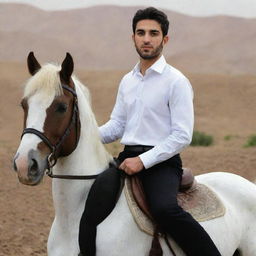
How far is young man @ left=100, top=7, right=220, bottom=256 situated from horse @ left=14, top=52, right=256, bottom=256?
Answer: 0.57ft

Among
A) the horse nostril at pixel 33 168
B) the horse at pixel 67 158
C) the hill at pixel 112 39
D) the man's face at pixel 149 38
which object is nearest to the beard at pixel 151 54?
the man's face at pixel 149 38

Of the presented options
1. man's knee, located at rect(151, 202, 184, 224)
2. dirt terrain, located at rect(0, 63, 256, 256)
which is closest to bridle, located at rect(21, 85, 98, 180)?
man's knee, located at rect(151, 202, 184, 224)

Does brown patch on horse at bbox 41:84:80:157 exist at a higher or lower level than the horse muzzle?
higher

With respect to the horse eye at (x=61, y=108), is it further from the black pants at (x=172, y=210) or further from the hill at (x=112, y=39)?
the hill at (x=112, y=39)

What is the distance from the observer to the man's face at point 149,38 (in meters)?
4.15


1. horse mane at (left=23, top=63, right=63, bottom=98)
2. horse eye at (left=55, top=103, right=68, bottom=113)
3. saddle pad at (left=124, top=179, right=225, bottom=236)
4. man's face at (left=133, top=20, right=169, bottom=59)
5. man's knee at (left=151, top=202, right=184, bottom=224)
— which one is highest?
man's face at (left=133, top=20, right=169, bottom=59)

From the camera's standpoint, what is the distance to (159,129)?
4094mm

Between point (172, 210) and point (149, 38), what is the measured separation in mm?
1165

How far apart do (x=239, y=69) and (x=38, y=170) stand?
234 feet

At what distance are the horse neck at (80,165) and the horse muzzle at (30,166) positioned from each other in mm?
→ 355

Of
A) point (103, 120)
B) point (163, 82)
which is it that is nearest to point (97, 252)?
point (163, 82)

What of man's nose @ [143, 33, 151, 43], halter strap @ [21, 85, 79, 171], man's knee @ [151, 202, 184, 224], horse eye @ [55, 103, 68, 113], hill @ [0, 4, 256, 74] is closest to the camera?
halter strap @ [21, 85, 79, 171]

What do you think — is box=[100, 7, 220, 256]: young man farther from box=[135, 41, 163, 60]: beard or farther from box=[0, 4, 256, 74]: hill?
box=[0, 4, 256, 74]: hill

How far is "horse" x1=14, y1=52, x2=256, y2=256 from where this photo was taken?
11.9ft
